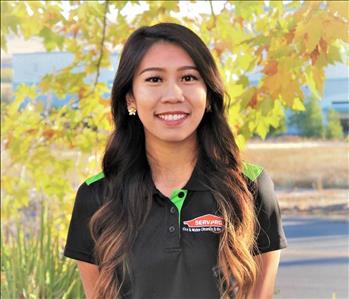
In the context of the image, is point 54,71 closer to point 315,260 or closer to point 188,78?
point 188,78

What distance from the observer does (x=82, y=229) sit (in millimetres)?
1908

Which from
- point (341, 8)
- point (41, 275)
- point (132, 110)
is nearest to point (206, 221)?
point (132, 110)

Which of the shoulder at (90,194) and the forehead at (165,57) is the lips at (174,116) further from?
the shoulder at (90,194)

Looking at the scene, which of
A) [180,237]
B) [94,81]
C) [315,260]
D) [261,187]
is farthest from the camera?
[315,260]

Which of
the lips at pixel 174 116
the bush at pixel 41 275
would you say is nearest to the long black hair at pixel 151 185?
the lips at pixel 174 116

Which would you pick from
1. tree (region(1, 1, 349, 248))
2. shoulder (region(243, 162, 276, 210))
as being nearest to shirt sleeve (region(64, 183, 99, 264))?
shoulder (region(243, 162, 276, 210))

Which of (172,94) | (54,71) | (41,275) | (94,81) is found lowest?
(41,275)

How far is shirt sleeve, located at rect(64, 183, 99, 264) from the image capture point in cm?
191

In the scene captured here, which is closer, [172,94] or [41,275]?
[172,94]

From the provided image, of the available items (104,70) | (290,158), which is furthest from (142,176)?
(290,158)

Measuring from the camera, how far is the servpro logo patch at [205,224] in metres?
1.80

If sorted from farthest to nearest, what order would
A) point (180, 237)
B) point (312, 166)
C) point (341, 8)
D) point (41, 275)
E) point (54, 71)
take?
1. point (312, 166)
2. point (54, 71)
3. point (41, 275)
4. point (341, 8)
5. point (180, 237)

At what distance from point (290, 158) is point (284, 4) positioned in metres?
3.89

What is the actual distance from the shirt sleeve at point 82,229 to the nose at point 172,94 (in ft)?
1.21
